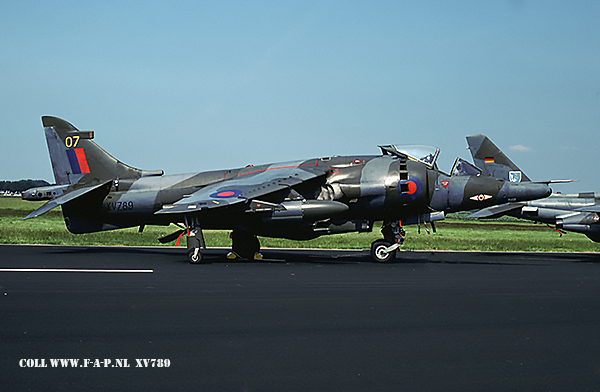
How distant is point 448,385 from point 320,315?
9.71 ft

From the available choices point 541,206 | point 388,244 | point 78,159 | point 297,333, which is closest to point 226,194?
point 388,244

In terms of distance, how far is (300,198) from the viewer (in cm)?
1631

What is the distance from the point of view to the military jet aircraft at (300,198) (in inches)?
610

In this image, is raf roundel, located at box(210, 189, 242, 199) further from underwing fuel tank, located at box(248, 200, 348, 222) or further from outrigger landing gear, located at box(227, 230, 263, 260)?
outrigger landing gear, located at box(227, 230, 263, 260)

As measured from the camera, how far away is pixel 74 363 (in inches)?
191

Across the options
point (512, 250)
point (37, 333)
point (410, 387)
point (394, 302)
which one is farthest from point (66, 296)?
point (512, 250)

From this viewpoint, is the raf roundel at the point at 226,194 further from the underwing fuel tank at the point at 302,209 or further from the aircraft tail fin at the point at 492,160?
the aircraft tail fin at the point at 492,160

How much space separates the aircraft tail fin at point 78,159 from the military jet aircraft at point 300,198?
84cm

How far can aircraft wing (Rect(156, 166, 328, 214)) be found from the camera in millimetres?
14414

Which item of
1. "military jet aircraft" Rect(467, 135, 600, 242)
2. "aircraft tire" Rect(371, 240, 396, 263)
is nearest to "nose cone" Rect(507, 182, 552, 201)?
"military jet aircraft" Rect(467, 135, 600, 242)

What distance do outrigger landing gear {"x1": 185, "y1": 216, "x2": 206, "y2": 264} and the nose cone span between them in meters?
9.51

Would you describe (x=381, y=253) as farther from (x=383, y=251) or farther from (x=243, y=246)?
(x=243, y=246)

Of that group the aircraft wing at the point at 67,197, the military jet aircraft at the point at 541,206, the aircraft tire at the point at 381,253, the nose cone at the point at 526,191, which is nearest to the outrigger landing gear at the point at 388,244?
the aircraft tire at the point at 381,253

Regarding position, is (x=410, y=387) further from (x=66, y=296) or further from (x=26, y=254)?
(x=26, y=254)
